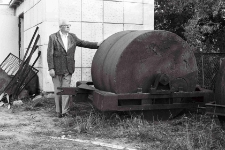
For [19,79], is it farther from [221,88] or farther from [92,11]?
[221,88]

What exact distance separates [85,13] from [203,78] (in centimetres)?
340

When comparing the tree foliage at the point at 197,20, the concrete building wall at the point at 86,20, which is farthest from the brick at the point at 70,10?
the tree foliage at the point at 197,20

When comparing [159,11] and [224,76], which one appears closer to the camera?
[224,76]

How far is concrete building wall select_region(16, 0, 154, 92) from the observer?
9.65m

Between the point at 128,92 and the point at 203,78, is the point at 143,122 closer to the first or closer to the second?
the point at 128,92

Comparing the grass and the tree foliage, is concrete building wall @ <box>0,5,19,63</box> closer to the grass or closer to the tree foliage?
the tree foliage

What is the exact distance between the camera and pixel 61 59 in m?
8.16

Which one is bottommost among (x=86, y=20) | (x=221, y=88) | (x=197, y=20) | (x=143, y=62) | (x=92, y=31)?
(x=221, y=88)

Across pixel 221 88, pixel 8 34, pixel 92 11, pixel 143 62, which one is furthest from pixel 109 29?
pixel 8 34

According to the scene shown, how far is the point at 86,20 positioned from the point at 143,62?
3494 mm

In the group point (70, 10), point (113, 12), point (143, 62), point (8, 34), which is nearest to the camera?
point (143, 62)

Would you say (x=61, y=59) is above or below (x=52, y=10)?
below

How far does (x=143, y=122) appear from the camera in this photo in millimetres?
6852

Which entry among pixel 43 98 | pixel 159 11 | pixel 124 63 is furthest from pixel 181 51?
pixel 159 11
